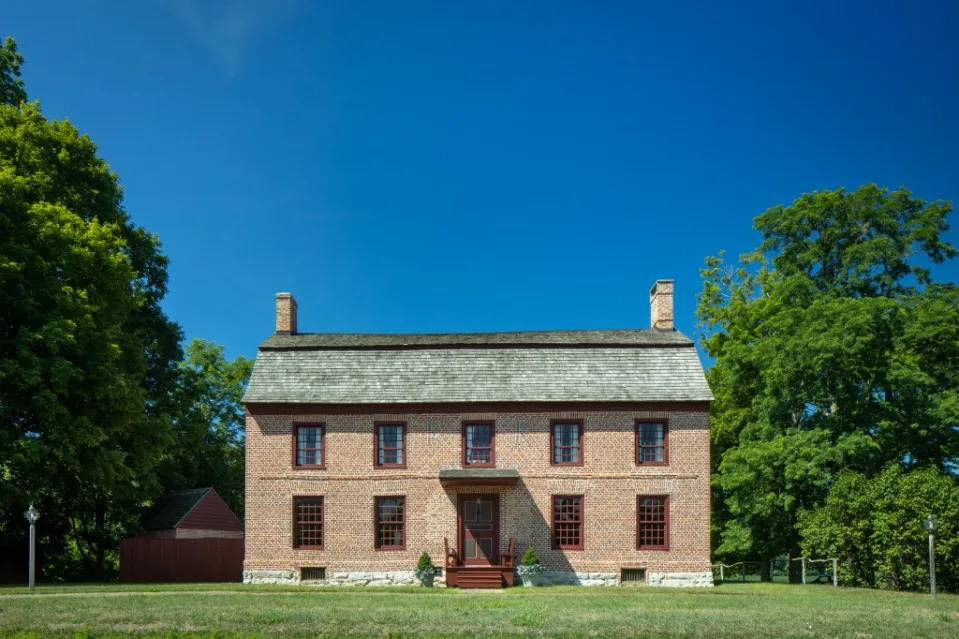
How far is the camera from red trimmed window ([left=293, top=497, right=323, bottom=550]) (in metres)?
27.4

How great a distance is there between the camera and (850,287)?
3206cm

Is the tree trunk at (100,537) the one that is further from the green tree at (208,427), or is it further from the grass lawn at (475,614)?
the grass lawn at (475,614)

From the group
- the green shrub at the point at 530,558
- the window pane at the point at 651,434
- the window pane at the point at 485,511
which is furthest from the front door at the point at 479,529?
the window pane at the point at 651,434

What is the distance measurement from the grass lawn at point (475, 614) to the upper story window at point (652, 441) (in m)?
5.82

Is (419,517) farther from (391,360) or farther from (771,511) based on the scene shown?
(771,511)

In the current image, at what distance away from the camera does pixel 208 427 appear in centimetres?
4634

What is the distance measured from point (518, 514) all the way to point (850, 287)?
14.5m

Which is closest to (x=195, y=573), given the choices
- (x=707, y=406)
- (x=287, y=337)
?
(x=287, y=337)

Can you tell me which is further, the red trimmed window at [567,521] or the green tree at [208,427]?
the green tree at [208,427]

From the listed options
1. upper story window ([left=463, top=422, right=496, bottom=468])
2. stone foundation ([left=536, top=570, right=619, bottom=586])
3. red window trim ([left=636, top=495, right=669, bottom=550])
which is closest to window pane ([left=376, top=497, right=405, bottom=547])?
upper story window ([left=463, top=422, right=496, bottom=468])

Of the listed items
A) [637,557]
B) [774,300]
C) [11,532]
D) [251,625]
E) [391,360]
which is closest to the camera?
[251,625]

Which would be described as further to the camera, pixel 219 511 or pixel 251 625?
pixel 219 511

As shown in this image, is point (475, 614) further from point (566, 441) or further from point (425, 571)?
Result: point (566, 441)

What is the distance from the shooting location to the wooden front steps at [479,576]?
1029 inches
